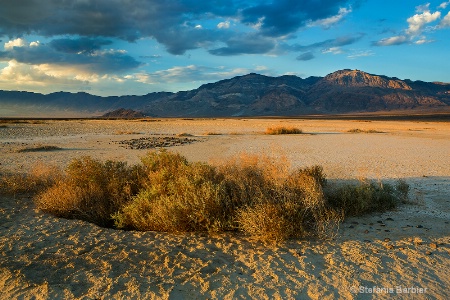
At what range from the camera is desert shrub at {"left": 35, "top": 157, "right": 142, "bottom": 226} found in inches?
265

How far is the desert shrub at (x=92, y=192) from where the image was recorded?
6.74 meters

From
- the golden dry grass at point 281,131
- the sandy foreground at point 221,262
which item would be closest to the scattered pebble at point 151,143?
the golden dry grass at point 281,131

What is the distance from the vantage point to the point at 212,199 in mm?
5891

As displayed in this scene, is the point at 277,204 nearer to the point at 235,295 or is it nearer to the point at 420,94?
the point at 235,295

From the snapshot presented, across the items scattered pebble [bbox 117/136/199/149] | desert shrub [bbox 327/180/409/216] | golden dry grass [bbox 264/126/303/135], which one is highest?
desert shrub [bbox 327/180/409/216]

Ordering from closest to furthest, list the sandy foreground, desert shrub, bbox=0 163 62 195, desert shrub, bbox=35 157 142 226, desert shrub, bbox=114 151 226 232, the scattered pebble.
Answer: the sandy foreground
desert shrub, bbox=114 151 226 232
desert shrub, bbox=35 157 142 226
desert shrub, bbox=0 163 62 195
the scattered pebble

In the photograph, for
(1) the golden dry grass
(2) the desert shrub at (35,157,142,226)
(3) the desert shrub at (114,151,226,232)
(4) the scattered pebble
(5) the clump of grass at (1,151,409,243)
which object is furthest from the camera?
(1) the golden dry grass

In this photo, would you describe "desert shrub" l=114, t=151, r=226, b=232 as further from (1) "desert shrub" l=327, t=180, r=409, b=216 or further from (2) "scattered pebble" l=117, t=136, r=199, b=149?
(2) "scattered pebble" l=117, t=136, r=199, b=149

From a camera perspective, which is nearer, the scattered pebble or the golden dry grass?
the scattered pebble

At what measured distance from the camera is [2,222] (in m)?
6.22

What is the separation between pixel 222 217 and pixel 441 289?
3.03 metres

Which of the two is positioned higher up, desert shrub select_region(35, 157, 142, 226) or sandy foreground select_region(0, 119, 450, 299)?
desert shrub select_region(35, 157, 142, 226)

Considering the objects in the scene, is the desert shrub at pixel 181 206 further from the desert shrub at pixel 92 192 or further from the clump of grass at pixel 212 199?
the desert shrub at pixel 92 192

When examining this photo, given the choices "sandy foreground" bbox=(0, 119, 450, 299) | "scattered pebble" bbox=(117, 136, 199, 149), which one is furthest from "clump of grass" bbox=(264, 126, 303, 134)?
"sandy foreground" bbox=(0, 119, 450, 299)
